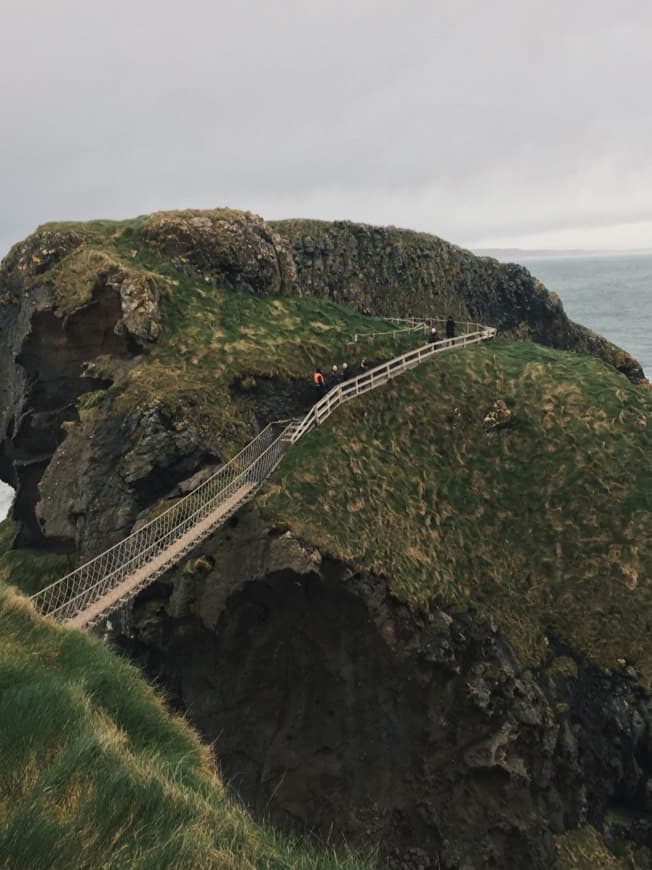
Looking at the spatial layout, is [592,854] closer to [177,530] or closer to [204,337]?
[177,530]

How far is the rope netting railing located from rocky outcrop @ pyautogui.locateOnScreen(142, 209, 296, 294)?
13.2 meters

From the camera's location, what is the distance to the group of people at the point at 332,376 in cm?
3334

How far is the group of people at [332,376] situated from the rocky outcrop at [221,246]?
8.75 m

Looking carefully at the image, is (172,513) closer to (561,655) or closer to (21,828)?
(561,655)

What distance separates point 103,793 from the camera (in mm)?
5879

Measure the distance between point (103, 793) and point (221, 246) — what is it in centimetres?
3755

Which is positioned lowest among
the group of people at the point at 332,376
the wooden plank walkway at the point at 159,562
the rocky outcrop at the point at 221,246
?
the wooden plank walkway at the point at 159,562

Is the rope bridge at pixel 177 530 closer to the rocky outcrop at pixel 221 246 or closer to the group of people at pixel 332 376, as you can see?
the group of people at pixel 332 376

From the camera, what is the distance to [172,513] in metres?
25.6

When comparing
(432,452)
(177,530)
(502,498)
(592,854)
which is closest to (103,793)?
(177,530)

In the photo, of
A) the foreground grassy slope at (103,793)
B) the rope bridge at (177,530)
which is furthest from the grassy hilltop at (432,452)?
the foreground grassy slope at (103,793)

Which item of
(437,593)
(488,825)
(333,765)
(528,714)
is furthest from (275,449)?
(488,825)

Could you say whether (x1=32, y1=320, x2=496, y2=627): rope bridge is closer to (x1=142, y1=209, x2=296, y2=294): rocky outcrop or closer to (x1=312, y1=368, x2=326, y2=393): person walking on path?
(x1=312, y1=368, x2=326, y2=393): person walking on path

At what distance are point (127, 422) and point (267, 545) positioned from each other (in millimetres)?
9499
